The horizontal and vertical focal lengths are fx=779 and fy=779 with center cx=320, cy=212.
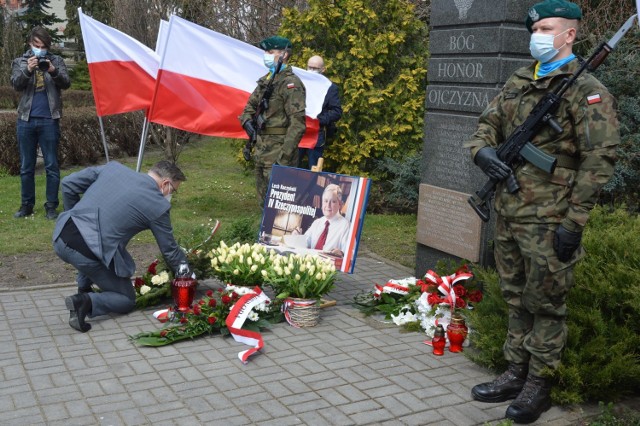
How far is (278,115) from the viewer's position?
332 inches

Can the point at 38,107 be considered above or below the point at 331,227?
above

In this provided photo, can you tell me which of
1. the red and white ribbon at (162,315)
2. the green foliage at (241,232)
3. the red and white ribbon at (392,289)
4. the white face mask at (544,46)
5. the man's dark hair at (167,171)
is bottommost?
the red and white ribbon at (162,315)

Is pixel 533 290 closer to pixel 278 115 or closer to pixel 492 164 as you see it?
pixel 492 164

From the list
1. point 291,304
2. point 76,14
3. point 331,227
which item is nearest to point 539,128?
point 291,304

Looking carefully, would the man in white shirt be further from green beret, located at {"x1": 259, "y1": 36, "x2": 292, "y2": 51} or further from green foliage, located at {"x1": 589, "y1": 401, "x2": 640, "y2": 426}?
green foliage, located at {"x1": 589, "y1": 401, "x2": 640, "y2": 426}

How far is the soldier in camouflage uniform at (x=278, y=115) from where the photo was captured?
8156 millimetres

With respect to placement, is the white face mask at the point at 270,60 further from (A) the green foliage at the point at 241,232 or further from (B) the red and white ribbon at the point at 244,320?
(B) the red and white ribbon at the point at 244,320

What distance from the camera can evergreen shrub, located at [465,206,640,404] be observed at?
4.56 metres

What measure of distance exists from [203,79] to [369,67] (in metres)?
3.14

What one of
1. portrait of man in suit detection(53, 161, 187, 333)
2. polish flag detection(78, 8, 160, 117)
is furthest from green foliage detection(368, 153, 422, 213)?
portrait of man in suit detection(53, 161, 187, 333)

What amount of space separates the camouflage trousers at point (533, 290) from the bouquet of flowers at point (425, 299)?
43.5 inches

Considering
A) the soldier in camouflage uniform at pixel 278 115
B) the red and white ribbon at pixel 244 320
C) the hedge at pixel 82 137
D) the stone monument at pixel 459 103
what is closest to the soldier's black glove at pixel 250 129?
the soldier in camouflage uniform at pixel 278 115

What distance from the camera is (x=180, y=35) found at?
8625mm

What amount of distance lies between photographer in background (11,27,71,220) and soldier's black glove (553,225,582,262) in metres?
7.48
